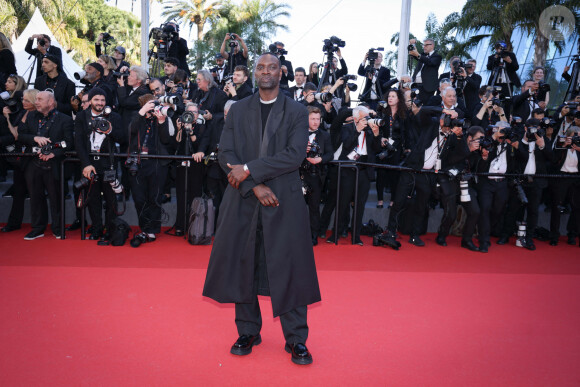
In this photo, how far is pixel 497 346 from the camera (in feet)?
11.0

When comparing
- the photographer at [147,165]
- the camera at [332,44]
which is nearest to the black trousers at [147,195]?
the photographer at [147,165]

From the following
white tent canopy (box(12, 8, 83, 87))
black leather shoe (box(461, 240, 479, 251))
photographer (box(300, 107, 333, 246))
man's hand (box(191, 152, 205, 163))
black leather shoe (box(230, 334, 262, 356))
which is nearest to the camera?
black leather shoe (box(230, 334, 262, 356))

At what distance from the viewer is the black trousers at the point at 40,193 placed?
6156mm

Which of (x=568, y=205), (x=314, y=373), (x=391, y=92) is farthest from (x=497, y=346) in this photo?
(x=568, y=205)

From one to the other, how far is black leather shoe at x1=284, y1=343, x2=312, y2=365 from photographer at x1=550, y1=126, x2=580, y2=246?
5.70m

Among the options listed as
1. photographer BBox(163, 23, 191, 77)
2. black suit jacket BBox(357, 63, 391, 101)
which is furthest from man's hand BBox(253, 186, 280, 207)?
black suit jacket BBox(357, 63, 391, 101)

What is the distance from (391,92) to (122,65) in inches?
164

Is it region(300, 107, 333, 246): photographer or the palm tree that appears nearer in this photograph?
region(300, 107, 333, 246): photographer

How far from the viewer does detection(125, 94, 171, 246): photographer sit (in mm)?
6062

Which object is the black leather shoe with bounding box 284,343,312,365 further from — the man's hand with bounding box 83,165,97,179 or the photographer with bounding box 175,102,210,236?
the man's hand with bounding box 83,165,97,179

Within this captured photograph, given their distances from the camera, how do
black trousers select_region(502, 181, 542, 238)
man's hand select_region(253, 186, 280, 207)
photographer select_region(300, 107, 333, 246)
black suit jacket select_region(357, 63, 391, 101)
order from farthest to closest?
black suit jacket select_region(357, 63, 391, 101) < black trousers select_region(502, 181, 542, 238) < photographer select_region(300, 107, 333, 246) < man's hand select_region(253, 186, 280, 207)

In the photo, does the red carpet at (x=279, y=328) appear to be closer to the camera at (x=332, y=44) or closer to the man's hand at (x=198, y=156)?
the man's hand at (x=198, y=156)

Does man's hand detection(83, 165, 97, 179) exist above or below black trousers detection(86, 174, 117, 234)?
above

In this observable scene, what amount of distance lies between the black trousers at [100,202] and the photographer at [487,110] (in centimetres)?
Result: 520
